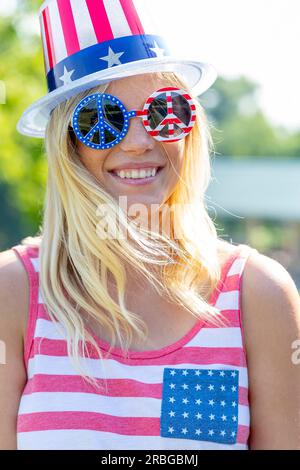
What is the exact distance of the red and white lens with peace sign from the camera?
2.43m

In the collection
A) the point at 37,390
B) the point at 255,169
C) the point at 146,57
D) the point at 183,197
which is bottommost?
the point at 37,390

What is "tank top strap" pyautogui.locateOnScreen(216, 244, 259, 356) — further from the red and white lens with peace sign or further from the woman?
the red and white lens with peace sign

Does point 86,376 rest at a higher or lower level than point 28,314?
lower

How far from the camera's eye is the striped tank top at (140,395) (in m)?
2.23

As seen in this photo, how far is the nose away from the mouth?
62mm

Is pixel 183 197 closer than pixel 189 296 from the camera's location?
No

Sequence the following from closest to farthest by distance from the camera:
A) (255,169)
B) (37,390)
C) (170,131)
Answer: (37,390) → (170,131) → (255,169)

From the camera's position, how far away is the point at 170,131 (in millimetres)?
2451

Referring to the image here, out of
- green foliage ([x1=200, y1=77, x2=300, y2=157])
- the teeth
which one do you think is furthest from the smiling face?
green foliage ([x1=200, y1=77, x2=300, y2=157])

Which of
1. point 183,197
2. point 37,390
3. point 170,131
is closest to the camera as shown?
point 37,390

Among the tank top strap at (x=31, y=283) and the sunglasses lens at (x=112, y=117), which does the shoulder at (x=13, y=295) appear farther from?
the sunglasses lens at (x=112, y=117)

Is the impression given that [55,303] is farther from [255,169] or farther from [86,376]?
[255,169]
